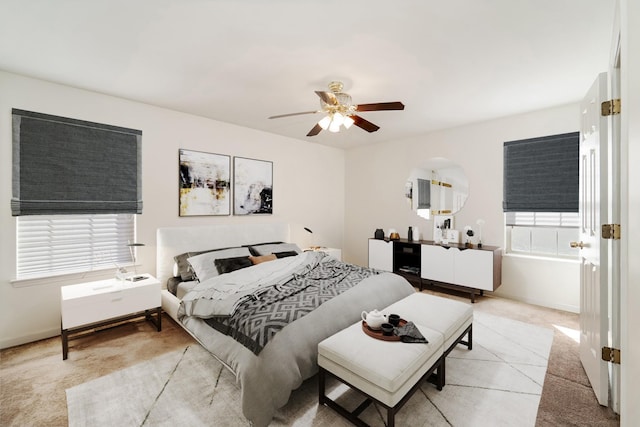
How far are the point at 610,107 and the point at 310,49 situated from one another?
208 cm

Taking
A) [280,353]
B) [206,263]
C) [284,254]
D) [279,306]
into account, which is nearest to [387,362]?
[280,353]

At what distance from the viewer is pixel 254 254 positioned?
3871mm

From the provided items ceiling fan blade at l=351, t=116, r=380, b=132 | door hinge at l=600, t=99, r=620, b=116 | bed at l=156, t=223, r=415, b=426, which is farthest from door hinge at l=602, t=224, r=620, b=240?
ceiling fan blade at l=351, t=116, r=380, b=132

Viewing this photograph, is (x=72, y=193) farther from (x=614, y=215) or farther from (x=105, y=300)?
(x=614, y=215)

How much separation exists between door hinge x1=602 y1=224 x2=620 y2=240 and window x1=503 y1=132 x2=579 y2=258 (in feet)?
7.42

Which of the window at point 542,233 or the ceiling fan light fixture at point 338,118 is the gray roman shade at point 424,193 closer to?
the window at point 542,233

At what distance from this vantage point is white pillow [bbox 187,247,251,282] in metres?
3.23

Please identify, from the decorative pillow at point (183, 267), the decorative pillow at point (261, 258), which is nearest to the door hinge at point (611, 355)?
the decorative pillow at point (261, 258)

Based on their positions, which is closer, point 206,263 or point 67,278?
point 67,278

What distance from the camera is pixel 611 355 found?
1805 millimetres

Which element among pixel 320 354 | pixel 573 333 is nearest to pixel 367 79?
pixel 320 354

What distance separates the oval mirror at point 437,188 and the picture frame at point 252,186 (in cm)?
248

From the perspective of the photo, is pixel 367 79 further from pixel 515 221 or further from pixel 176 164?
pixel 515 221

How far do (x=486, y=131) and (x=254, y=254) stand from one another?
385 centimetres
